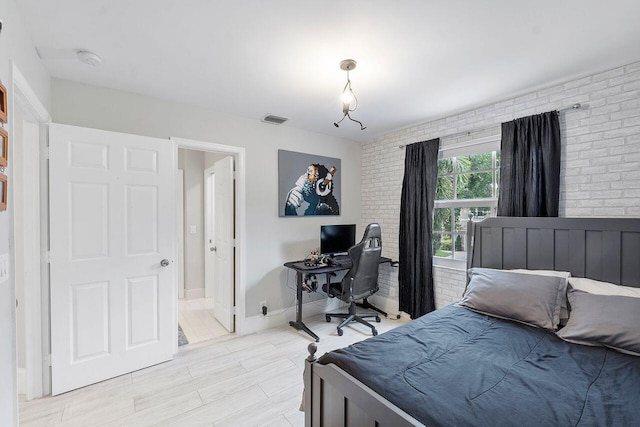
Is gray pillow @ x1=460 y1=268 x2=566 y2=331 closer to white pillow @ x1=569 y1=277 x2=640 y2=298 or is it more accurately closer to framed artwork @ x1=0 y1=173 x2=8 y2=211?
white pillow @ x1=569 y1=277 x2=640 y2=298

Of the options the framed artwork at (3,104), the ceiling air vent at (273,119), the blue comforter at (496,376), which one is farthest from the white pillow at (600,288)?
the framed artwork at (3,104)

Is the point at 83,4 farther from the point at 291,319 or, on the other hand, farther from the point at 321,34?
the point at 291,319

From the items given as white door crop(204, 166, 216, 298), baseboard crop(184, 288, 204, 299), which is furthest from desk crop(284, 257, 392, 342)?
baseboard crop(184, 288, 204, 299)

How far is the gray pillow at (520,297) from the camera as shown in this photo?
76.5 inches

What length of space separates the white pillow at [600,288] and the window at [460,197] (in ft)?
3.31

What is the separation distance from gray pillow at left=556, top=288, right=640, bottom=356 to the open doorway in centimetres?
301

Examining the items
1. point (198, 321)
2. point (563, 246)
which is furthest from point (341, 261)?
point (563, 246)

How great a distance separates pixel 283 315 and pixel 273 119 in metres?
2.37

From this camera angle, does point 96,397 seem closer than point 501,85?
Yes

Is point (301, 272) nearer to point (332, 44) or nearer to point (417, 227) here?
point (417, 227)

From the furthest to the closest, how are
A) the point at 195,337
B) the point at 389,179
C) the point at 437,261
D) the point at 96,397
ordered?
the point at 389,179
the point at 437,261
the point at 195,337
the point at 96,397

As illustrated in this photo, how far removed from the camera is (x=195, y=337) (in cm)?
317

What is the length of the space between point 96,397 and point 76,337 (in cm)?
48

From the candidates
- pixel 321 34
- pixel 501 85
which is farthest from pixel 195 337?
pixel 501 85
